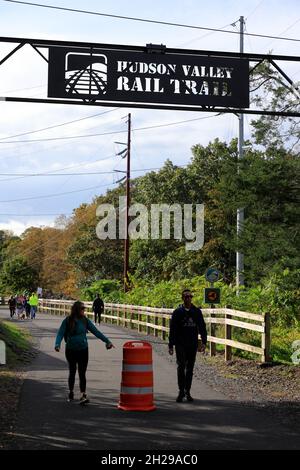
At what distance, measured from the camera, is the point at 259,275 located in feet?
72.4

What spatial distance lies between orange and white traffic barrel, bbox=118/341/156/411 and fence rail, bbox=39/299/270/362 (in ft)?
15.9

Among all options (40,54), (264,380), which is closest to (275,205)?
(264,380)

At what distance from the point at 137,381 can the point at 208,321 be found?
29.0 ft

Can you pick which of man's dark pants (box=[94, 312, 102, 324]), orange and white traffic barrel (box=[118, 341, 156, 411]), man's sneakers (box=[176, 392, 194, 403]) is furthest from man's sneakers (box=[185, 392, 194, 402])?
man's dark pants (box=[94, 312, 102, 324])

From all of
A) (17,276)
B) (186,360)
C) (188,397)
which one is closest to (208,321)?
(186,360)

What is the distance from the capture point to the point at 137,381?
10.0 meters

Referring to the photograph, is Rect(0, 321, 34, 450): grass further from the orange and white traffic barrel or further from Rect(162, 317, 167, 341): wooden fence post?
Rect(162, 317, 167, 341): wooden fence post

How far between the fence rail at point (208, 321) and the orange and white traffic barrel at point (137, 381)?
4.85 meters

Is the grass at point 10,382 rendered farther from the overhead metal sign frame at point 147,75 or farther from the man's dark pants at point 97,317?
the man's dark pants at point 97,317

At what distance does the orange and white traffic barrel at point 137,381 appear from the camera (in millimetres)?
9898

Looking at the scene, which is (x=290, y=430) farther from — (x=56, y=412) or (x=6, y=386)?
(x=6, y=386)

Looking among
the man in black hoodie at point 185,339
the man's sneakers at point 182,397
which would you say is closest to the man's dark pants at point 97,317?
the man in black hoodie at point 185,339

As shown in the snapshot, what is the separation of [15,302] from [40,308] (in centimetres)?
1629
